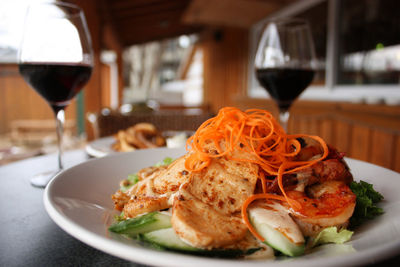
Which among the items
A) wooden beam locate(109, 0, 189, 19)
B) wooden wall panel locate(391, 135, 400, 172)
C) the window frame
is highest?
wooden beam locate(109, 0, 189, 19)

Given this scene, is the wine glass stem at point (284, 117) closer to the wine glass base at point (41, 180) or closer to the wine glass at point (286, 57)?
the wine glass at point (286, 57)

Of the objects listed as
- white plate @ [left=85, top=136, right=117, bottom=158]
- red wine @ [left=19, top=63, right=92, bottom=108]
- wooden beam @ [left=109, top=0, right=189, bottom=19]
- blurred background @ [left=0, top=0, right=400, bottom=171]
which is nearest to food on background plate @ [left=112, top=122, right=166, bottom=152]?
white plate @ [left=85, top=136, right=117, bottom=158]

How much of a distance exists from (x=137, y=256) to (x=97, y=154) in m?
1.03

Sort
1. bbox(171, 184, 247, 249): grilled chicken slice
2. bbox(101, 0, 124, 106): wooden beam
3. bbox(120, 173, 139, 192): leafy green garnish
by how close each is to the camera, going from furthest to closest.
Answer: bbox(101, 0, 124, 106): wooden beam → bbox(120, 173, 139, 192): leafy green garnish → bbox(171, 184, 247, 249): grilled chicken slice

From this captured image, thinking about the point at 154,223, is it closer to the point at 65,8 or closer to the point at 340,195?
the point at 340,195

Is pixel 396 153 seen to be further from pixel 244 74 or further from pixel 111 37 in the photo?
pixel 111 37

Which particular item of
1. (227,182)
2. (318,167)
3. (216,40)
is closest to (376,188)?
(318,167)

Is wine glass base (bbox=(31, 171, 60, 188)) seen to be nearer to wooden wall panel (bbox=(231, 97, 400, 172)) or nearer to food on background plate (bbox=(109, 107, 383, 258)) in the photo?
food on background plate (bbox=(109, 107, 383, 258))

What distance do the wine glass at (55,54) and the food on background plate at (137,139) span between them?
1.06ft

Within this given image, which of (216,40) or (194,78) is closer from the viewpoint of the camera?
(216,40)

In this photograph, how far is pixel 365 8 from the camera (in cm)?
352

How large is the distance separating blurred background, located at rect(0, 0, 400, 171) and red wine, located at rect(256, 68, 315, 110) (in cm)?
46

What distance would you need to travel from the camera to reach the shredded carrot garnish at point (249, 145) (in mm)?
757

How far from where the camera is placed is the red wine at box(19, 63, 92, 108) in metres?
1.21
